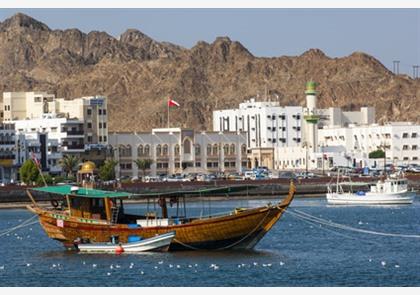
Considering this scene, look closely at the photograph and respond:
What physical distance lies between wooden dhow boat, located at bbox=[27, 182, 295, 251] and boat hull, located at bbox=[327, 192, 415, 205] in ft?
186

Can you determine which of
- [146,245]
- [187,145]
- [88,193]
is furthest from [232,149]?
[146,245]

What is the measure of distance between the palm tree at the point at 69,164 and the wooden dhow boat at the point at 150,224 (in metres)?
93.9

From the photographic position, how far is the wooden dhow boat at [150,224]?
64688 millimetres

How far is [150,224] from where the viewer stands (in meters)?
65.9

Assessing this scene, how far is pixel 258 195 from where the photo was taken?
478 feet

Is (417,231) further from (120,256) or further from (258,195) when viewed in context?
(258,195)

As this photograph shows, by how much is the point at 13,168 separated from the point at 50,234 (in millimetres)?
98579

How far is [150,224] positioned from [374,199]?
199ft

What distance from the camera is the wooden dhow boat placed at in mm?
64688

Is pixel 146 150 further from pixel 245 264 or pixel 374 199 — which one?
pixel 245 264

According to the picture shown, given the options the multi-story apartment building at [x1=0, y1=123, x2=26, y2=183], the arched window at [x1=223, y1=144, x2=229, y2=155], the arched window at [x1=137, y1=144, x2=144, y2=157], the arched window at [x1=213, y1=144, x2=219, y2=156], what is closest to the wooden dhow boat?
the multi-story apartment building at [x1=0, y1=123, x2=26, y2=183]

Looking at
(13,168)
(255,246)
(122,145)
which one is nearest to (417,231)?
(255,246)

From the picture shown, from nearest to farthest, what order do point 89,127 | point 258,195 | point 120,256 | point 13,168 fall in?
1. point 120,256
2. point 258,195
3. point 13,168
4. point 89,127

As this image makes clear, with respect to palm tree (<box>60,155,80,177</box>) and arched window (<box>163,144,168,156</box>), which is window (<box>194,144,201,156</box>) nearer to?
arched window (<box>163,144,168,156</box>)
